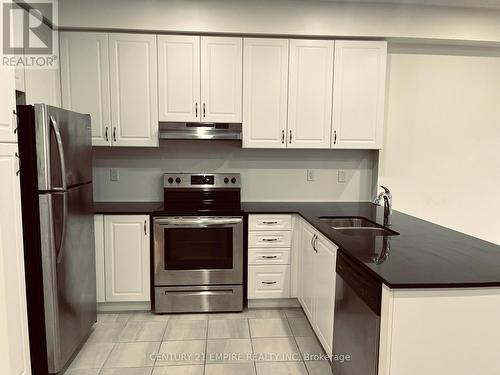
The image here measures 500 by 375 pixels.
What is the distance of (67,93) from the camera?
3.14 m

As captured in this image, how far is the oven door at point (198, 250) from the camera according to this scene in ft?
10.0

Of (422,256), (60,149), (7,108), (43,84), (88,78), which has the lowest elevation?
(422,256)

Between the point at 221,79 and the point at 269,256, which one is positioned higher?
the point at 221,79

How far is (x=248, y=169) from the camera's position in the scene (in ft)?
11.9

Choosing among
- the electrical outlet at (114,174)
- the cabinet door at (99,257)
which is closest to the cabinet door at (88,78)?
the electrical outlet at (114,174)

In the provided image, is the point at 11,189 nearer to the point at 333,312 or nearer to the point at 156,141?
the point at 156,141

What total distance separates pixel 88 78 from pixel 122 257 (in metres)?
1.63

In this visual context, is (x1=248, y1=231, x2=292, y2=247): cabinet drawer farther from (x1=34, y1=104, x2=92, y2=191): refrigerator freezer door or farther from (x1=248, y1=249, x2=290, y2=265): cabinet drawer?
(x1=34, y1=104, x2=92, y2=191): refrigerator freezer door

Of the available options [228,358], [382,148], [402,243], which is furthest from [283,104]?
[228,358]

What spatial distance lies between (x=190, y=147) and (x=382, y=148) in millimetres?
1937

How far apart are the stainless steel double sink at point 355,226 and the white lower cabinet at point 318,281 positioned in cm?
22

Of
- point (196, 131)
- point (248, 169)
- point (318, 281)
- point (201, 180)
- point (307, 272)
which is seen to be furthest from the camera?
Result: point (248, 169)

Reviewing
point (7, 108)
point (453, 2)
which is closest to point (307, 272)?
point (7, 108)

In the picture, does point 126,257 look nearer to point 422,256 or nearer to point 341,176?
point 341,176
